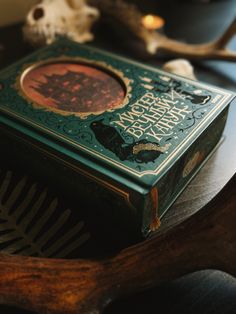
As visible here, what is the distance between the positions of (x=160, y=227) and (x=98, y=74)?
27 cm

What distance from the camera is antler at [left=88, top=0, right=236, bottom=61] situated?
0.79m

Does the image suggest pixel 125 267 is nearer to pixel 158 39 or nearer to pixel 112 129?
pixel 112 129

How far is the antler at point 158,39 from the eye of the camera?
791 mm

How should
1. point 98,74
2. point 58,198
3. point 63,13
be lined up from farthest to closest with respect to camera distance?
point 63,13 → point 98,74 → point 58,198

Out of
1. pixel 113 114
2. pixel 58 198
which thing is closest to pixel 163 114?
pixel 113 114

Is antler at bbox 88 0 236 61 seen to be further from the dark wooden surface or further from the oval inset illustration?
the oval inset illustration

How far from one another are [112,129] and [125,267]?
6.6 inches

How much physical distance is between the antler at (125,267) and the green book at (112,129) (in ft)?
0.15

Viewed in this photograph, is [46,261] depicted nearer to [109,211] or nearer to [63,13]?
[109,211]

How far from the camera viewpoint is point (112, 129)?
0.48 m

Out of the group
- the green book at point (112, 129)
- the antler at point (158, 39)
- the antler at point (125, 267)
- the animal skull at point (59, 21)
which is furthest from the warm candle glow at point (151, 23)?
the antler at point (125, 267)

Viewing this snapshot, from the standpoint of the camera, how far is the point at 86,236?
46cm

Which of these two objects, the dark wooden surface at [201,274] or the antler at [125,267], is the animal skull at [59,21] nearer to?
the dark wooden surface at [201,274]

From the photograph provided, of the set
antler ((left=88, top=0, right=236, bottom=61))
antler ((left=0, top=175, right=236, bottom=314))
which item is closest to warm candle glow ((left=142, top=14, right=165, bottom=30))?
antler ((left=88, top=0, right=236, bottom=61))
